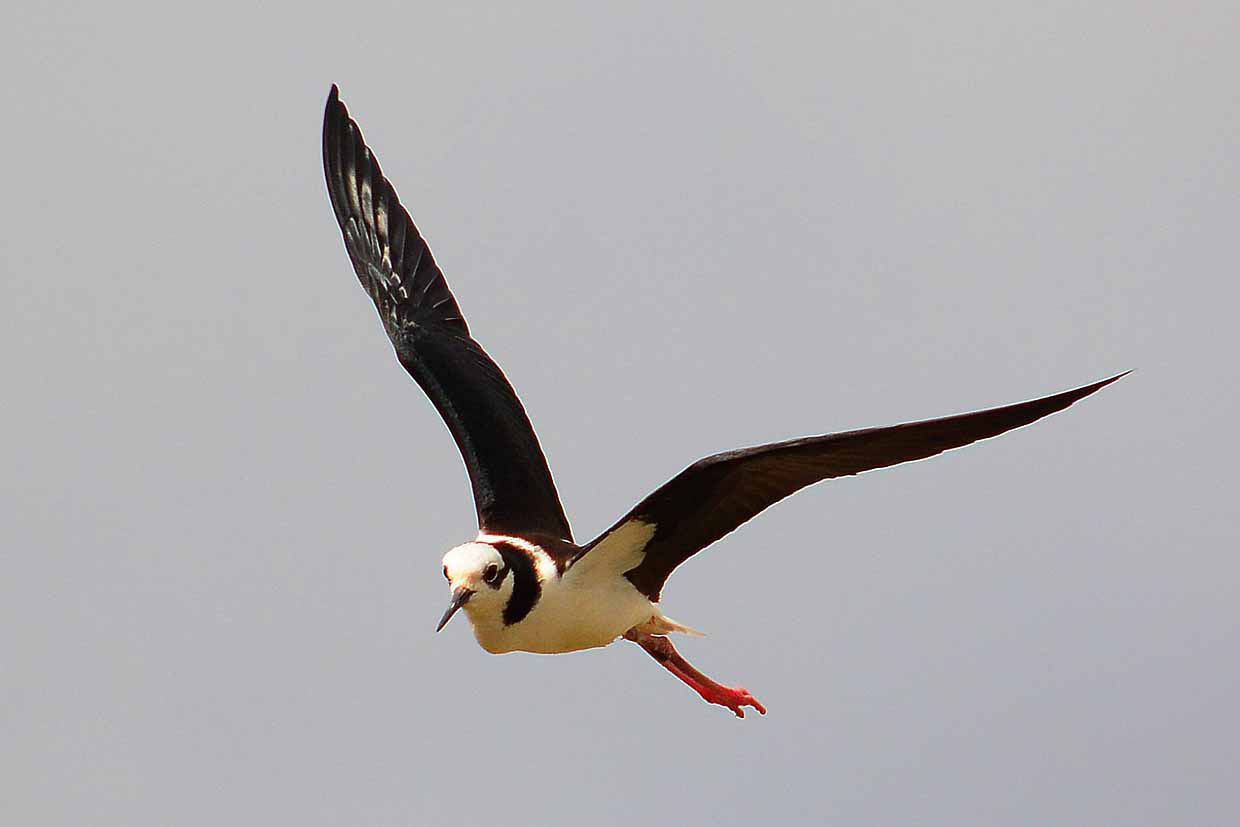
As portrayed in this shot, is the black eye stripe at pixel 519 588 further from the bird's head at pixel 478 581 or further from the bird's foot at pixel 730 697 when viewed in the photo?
the bird's foot at pixel 730 697

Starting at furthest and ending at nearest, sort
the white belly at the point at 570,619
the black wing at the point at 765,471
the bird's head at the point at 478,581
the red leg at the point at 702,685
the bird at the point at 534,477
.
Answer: the red leg at the point at 702,685, the white belly at the point at 570,619, the bird's head at the point at 478,581, the bird at the point at 534,477, the black wing at the point at 765,471

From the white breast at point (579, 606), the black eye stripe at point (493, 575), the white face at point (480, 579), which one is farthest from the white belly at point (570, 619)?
the black eye stripe at point (493, 575)

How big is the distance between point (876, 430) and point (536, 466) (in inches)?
182

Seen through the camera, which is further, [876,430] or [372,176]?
→ [372,176]

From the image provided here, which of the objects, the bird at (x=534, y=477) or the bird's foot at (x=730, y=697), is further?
the bird's foot at (x=730, y=697)

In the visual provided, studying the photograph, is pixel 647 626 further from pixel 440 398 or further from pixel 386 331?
pixel 386 331

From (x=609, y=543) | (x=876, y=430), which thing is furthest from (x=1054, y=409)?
(x=609, y=543)

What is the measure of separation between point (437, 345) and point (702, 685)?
11.1 ft

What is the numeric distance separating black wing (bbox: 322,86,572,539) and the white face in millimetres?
1509

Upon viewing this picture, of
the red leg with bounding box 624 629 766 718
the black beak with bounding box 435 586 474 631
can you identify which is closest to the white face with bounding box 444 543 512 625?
the black beak with bounding box 435 586 474 631

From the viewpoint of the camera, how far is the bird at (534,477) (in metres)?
11.0

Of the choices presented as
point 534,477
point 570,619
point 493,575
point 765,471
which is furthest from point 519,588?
point 534,477

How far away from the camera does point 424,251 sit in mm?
16672

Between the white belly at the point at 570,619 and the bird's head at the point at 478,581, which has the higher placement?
A: the bird's head at the point at 478,581
